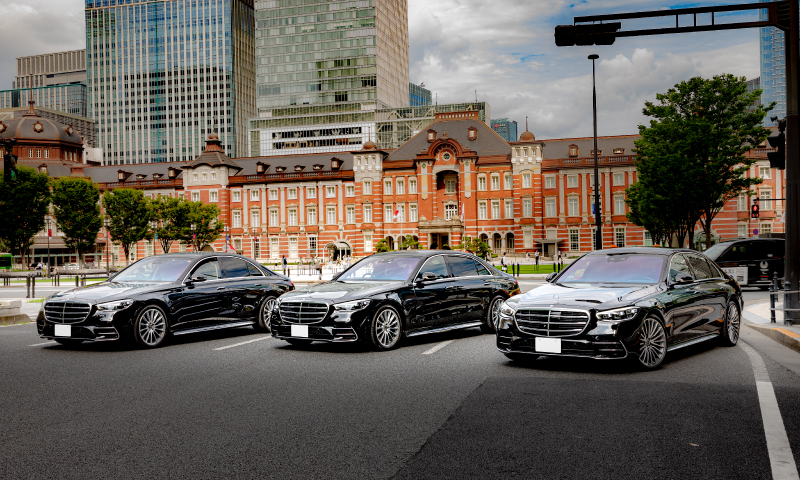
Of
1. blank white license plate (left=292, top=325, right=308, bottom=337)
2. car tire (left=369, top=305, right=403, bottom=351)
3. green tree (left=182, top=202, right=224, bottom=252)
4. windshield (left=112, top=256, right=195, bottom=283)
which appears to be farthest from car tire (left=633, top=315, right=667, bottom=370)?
green tree (left=182, top=202, right=224, bottom=252)

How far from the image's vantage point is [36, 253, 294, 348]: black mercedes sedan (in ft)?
33.9

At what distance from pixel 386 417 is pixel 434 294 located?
17.0ft

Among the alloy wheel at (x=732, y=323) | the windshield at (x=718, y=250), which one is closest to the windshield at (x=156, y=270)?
the alloy wheel at (x=732, y=323)

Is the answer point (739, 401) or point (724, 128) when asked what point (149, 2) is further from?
point (739, 401)

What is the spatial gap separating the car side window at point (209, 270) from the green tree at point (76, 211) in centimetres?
6257

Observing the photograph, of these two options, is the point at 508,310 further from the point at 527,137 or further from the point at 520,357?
the point at 527,137

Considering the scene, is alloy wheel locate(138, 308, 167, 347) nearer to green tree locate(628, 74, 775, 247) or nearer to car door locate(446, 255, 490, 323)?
car door locate(446, 255, 490, 323)

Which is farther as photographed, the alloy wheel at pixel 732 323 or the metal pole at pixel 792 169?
the metal pole at pixel 792 169

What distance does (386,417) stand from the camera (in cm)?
593

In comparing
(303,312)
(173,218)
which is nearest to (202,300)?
(303,312)

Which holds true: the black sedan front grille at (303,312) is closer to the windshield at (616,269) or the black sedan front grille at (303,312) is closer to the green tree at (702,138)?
the windshield at (616,269)

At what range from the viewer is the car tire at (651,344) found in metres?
7.99

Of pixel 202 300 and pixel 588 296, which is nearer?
pixel 588 296

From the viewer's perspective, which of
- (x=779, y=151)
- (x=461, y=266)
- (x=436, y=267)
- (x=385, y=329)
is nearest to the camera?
(x=385, y=329)
